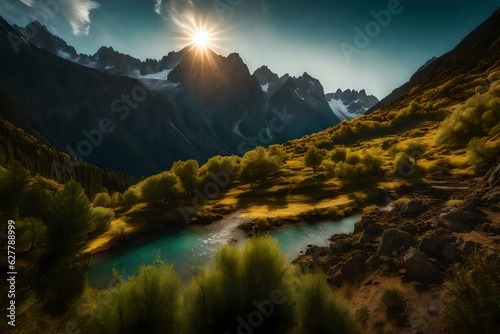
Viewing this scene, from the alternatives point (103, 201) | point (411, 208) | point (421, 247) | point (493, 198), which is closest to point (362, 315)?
point (421, 247)

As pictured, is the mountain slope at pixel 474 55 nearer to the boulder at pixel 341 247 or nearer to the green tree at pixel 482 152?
the green tree at pixel 482 152

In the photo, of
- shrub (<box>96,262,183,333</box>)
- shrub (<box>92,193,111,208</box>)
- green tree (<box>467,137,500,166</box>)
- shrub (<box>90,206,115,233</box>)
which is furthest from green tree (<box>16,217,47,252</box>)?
green tree (<box>467,137,500,166</box>)

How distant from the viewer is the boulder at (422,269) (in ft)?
56.0

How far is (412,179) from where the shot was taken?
59625 mm

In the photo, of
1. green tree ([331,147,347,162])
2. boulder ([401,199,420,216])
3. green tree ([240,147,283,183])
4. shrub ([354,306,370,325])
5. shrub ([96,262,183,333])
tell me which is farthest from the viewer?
green tree ([331,147,347,162])

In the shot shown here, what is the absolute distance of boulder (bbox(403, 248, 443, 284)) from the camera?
672 inches

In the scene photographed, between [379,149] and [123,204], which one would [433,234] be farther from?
[379,149]

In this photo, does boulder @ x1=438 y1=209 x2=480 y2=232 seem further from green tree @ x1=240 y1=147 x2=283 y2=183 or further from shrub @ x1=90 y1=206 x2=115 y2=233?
green tree @ x1=240 y1=147 x2=283 y2=183

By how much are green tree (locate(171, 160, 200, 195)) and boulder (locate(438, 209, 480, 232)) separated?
61.4 meters

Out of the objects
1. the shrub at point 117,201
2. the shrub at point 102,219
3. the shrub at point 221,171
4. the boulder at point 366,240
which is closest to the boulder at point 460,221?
the boulder at point 366,240

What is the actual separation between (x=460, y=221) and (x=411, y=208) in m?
14.5

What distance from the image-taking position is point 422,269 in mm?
17438

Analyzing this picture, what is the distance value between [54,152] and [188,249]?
138 metres

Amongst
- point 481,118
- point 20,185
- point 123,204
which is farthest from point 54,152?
point 481,118
